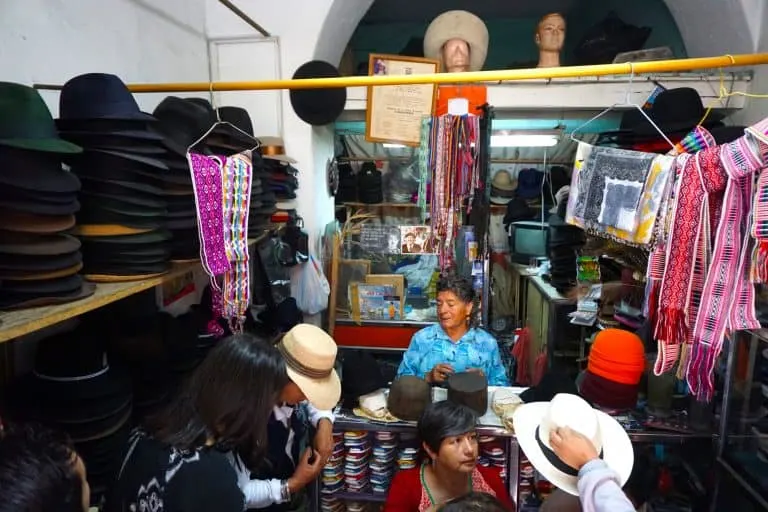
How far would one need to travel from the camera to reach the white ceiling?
606 centimetres

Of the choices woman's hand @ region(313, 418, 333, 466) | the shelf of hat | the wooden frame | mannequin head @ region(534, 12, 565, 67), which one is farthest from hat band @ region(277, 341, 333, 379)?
mannequin head @ region(534, 12, 565, 67)

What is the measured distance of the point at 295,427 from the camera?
225cm

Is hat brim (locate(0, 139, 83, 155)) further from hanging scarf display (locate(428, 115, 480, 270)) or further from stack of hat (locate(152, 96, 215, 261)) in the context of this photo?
hanging scarf display (locate(428, 115, 480, 270))

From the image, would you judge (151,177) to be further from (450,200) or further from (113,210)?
(450,200)

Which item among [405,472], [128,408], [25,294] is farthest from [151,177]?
[405,472]

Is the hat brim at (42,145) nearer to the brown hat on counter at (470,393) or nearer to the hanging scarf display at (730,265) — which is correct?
the brown hat on counter at (470,393)

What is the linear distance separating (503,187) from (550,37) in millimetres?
2730

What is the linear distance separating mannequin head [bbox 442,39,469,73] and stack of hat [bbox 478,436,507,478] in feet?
9.81

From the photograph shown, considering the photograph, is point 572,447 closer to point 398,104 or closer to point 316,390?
point 316,390

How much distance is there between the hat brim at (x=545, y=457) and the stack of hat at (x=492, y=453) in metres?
0.43

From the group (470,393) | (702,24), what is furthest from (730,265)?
(702,24)

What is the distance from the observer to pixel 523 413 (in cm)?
183

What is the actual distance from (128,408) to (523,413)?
1.46 metres

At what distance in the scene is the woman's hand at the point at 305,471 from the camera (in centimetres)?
193
